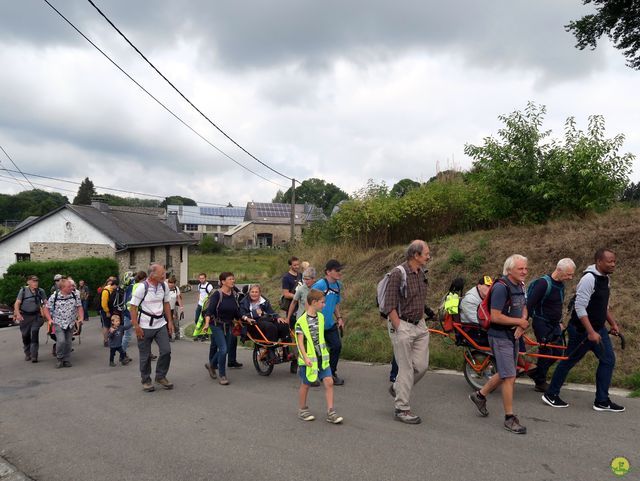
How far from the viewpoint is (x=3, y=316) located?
73.1 ft

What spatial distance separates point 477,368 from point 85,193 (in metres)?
98.4

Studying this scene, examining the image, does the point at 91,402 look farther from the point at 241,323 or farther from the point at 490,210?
the point at 490,210

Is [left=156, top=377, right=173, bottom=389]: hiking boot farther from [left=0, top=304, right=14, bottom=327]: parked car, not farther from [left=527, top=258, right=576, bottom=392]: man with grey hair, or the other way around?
[left=0, top=304, right=14, bottom=327]: parked car

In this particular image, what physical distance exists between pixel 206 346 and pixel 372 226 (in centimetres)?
716

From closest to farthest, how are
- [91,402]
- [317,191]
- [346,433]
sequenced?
1. [346,433]
2. [91,402]
3. [317,191]

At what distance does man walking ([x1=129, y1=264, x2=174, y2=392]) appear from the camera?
7.18 meters

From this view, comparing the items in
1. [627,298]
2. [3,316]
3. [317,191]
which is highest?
[317,191]

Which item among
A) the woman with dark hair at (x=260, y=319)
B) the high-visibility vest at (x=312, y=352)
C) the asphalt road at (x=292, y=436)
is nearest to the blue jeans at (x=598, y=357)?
the asphalt road at (x=292, y=436)

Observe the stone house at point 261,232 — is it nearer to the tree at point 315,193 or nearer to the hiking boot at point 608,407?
the tree at point 315,193

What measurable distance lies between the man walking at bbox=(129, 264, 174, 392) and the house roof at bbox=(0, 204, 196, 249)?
23741 mm

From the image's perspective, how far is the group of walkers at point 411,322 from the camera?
5.23 metres

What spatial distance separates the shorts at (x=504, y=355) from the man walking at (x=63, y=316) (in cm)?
819

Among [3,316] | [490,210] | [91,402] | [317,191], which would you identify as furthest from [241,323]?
[317,191]

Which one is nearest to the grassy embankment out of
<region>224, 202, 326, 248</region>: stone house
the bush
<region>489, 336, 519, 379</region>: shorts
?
<region>489, 336, 519, 379</region>: shorts
